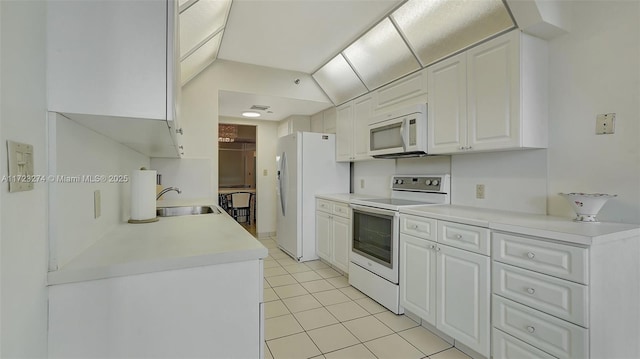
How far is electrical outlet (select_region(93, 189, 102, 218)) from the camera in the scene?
1.23 metres

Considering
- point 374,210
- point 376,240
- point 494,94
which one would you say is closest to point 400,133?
point 374,210

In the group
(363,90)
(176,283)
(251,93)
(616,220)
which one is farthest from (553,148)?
(251,93)

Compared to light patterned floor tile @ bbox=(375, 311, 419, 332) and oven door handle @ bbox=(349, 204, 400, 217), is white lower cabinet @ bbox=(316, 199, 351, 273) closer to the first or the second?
oven door handle @ bbox=(349, 204, 400, 217)

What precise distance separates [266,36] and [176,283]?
99.5 inches

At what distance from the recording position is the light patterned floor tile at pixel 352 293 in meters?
2.81

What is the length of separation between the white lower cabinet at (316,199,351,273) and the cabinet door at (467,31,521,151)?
1.55m

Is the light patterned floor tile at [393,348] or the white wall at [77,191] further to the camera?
the light patterned floor tile at [393,348]

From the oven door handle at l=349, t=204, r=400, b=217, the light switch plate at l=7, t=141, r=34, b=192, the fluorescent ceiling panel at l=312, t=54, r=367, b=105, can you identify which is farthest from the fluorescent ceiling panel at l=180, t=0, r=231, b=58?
the oven door handle at l=349, t=204, r=400, b=217

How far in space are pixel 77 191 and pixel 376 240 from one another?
87.0 inches

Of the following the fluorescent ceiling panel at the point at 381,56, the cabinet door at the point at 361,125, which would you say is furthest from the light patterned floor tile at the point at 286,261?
the fluorescent ceiling panel at the point at 381,56

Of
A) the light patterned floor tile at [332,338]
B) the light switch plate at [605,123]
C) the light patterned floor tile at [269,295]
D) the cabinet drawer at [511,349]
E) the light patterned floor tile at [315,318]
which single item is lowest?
the light patterned floor tile at [332,338]

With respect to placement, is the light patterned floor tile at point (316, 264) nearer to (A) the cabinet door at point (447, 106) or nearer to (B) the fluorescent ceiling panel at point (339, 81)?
(A) the cabinet door at point (447, 106)

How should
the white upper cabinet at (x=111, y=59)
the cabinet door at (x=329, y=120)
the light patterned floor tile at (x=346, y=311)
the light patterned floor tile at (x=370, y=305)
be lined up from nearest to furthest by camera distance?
the white upper cabinet at (x=111, y=59), the light patterned floor tile at (x=346, y=311), the light patterned floor tile at (x=370, y=305), the cabinet door at (x=329, y=120)

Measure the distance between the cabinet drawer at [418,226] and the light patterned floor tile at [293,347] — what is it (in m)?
1.08
